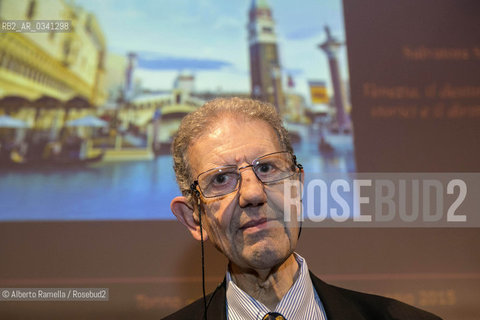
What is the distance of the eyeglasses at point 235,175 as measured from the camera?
111 centimetres

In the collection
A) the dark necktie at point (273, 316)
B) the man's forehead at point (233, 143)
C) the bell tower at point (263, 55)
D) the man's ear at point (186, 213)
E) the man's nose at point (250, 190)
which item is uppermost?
the bell tower at point (263, 55)

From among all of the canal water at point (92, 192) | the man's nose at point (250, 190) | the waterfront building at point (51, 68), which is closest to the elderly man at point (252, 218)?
the man's nose at point (250, 190)

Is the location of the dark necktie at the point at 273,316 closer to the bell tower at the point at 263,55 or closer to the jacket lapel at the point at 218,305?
the jacket lapel at the point at 218,305

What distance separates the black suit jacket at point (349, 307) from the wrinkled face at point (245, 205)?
0.68ft

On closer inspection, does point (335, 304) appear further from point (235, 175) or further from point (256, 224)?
point (235, 175)

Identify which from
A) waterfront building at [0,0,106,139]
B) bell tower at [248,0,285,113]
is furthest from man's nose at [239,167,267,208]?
waterfront building at [0,0,106,139]

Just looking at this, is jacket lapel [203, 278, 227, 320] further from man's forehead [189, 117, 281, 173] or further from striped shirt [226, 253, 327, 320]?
man's forehead [189, 117, 281, 173]

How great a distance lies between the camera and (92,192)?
86.3 inches

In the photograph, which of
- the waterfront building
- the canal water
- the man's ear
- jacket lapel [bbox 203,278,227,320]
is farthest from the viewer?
the waterfront building

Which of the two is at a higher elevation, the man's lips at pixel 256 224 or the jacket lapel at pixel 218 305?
the man's lips at pixel 256 224

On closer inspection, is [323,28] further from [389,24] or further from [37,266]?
[37,266]

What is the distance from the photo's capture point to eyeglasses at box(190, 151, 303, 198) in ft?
3.65

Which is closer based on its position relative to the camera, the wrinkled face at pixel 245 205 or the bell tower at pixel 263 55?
the wrinkled face at pixel 245 205

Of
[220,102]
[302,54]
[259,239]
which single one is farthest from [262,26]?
[259,239]
